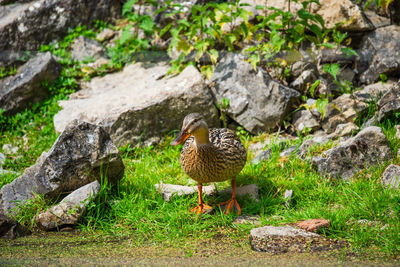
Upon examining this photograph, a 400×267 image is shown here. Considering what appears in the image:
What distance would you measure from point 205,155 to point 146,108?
6.30 ft

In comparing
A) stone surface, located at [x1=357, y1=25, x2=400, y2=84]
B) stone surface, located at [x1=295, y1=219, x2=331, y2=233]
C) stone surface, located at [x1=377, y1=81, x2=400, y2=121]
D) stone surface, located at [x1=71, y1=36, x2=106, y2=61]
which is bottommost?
stone surface, located at [x1=295, y1=219, x2=331, y2=233]

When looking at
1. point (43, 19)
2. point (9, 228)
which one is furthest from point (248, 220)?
point (43, 19)

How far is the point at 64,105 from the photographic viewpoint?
20.5 feet

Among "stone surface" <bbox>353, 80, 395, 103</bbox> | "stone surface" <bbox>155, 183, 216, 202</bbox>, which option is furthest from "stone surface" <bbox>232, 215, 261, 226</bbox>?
"stone surface" <bbox>353, 80, 395, 103</bbox>

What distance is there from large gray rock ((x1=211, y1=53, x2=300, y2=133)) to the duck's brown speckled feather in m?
1.68

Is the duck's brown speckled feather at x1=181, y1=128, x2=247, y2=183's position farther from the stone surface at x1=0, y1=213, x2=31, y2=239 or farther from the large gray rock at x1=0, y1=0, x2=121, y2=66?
the large gray rock at x1=0, y1=0, x2=121, y2=66

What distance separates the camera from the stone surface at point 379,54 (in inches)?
234

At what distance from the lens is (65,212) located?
389 centimetres

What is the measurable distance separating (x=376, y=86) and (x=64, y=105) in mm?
4547

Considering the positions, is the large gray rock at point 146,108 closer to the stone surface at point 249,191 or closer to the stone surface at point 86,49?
the stone surface at point 86,49

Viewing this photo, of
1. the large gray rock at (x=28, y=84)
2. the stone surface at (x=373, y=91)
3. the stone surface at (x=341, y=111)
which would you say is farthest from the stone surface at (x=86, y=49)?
the stone surface at (x=373, y=91)

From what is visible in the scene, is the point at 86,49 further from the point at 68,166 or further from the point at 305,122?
the point at 305,122

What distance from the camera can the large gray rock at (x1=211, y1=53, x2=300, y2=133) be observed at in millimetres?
5777

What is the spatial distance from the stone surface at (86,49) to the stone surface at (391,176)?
5.16m
